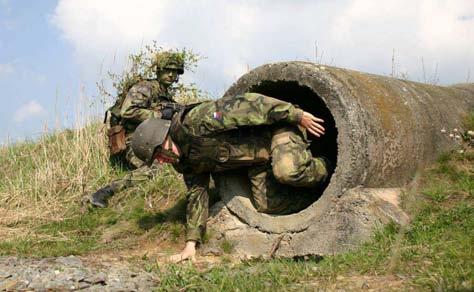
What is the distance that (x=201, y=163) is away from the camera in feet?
15.5

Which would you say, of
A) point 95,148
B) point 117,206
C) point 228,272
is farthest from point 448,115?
point 95,148

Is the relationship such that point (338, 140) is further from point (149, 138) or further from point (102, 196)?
point (102, 196)

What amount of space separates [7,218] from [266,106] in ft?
10.9

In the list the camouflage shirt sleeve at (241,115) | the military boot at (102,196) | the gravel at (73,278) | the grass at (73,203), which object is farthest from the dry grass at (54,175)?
the camouflage shirt sleeve at (241,115)

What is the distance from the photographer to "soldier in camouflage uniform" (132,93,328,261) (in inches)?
178

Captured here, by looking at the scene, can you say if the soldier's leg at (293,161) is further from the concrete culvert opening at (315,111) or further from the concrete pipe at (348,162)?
the concrete culvert opening at (315,111)

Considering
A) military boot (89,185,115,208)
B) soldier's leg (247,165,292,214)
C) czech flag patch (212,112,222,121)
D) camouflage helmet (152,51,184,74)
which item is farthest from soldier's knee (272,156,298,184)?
camouflage helmet (152,51,184,74)

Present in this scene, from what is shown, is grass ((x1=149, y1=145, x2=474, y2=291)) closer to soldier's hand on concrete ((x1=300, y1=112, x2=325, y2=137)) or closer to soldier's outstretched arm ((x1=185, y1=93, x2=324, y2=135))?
soldier's hand on concrete ((x1=300, y1=112, x2=325, y2=137))

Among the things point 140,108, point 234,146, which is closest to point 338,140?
point 234,146

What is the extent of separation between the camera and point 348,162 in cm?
443

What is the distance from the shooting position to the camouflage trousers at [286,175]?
4609 mm

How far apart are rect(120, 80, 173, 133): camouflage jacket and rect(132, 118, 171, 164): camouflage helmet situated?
2367 mm

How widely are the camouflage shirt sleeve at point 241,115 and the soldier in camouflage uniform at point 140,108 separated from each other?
2.11 meters

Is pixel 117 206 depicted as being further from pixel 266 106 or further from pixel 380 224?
pixel 380 224
